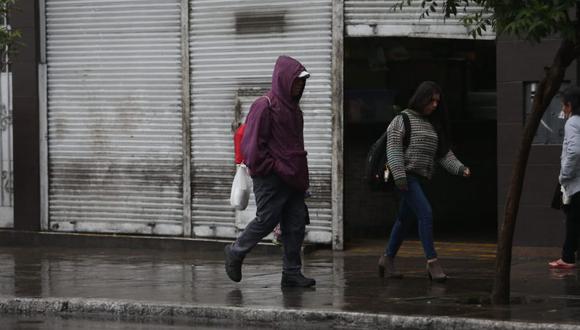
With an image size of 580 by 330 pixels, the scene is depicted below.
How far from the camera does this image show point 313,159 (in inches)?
561

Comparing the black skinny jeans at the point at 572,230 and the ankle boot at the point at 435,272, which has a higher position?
the black skinny jeans at the point at 572,230

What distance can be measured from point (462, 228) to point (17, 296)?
772 cm

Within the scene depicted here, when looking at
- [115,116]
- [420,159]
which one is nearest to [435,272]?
[420,159]

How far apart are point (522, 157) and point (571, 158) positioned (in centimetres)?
246

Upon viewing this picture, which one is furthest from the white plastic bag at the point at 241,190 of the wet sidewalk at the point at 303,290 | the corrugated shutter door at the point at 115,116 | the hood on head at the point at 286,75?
the corrugated shutter door at the point at 115,116

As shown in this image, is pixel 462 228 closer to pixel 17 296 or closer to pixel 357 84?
pixel 357 84

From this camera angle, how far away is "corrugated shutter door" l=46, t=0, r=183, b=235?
15.1 m

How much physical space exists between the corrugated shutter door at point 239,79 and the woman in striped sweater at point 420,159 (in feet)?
9.67

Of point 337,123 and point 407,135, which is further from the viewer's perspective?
point 337,123

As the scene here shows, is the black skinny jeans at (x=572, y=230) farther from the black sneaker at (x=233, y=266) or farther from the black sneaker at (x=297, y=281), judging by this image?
the black sneaker at (x=233, y=266)

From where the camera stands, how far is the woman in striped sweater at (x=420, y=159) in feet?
35.9

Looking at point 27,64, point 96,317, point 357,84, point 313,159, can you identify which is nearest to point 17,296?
point 96,317

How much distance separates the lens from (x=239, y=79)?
577 inches

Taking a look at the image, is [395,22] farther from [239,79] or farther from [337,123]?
[239,79]
